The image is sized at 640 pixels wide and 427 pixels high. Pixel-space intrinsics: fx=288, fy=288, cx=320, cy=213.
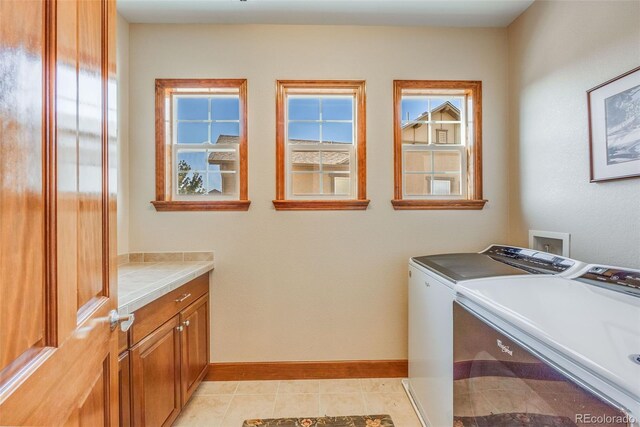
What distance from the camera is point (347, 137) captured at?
235cm

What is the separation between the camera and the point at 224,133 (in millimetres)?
2334

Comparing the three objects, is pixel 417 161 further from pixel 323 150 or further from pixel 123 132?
pixel 123 132

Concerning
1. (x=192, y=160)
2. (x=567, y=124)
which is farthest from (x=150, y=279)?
(x=567, y=124)

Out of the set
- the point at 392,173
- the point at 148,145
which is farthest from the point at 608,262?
the point at 148,145

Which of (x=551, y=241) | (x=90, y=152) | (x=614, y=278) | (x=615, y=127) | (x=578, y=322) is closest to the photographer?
(x=90, y=152)

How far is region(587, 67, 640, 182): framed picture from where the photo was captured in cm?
137

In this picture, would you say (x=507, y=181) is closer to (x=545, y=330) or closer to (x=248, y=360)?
(x=545, y=330)

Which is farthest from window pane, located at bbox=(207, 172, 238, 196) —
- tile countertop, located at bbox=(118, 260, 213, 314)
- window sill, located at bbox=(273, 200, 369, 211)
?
tile countertop, located at bbox=(118, 260, 213, 314)

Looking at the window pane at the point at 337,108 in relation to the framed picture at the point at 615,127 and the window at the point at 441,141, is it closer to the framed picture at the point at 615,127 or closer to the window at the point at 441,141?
the window at the point at 441,141

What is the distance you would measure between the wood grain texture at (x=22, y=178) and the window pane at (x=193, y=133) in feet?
6.12

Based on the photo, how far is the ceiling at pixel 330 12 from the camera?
201 cm

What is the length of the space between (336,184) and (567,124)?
60.1 inches

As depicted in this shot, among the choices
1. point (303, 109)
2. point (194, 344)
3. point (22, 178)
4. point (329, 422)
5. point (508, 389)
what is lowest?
point (329, 422)

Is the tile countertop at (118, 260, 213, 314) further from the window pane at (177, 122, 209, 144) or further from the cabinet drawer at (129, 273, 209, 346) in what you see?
the window pane at (177, 122, 209, 144)
